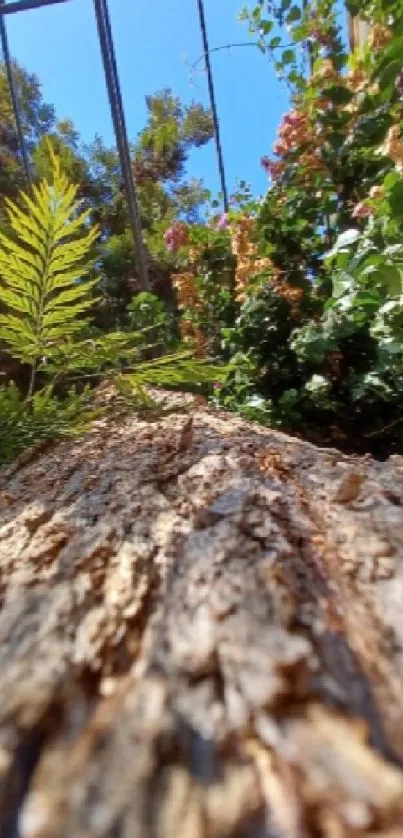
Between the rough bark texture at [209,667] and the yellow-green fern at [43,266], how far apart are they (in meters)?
0.64

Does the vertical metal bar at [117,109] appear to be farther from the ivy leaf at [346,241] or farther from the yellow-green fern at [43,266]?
Result: the yellow-green fern at [43,266]

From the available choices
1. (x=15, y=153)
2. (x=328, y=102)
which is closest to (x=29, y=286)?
(x=328, y=102)

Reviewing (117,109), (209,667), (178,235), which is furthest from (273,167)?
(209,667)

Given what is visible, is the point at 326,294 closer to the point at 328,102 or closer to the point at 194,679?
the point at 328,102

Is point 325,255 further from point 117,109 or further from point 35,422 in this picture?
point 117,109

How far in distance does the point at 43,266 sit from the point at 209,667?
1.03 metres

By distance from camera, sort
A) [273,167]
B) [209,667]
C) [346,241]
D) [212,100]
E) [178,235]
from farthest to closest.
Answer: [212,100]
[178,235]
[273,167]
[346,241]
[209,667]

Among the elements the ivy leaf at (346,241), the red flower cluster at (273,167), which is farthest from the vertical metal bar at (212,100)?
the ivy leaf at (346,241)

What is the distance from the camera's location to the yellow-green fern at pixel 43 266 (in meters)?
1.12

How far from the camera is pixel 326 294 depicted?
2256 mm

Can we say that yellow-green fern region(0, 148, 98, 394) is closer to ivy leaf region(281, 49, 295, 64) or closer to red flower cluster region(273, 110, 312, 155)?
red flower cluster region(273, 110, 312, 155)

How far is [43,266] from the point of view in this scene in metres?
1.18

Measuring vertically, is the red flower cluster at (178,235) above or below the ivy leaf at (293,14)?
below

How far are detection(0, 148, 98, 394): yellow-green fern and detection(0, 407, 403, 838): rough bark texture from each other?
0.64 metres
